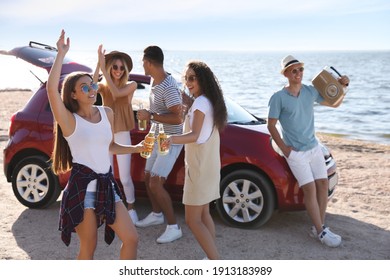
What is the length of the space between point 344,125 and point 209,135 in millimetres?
15396

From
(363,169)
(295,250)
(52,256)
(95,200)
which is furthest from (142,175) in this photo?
(363,169)

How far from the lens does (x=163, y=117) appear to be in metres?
5.29

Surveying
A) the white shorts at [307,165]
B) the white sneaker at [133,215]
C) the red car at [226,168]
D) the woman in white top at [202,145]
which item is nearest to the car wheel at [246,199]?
the red car at [226,168]

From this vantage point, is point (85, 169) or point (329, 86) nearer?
point (85, 169)

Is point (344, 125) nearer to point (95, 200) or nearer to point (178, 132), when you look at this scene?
point (178, 132)

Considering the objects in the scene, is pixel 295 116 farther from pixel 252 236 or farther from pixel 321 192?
pixel 252 236

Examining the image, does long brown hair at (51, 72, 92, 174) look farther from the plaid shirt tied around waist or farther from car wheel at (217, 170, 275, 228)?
car wheel at (217, 170, 275, 228)

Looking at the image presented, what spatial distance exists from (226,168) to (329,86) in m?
1.28

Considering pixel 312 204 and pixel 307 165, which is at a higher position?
pixel 307 165

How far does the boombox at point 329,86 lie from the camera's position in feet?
18.2

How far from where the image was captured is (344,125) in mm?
18922

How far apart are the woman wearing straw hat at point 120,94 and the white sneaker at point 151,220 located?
0.43 m

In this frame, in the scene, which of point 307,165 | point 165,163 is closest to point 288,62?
point 307,165

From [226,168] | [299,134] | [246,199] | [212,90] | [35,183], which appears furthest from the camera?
[35,183]
